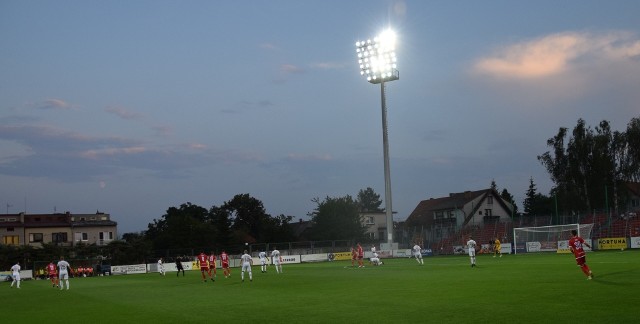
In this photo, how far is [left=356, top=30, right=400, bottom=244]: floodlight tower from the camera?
204 feet

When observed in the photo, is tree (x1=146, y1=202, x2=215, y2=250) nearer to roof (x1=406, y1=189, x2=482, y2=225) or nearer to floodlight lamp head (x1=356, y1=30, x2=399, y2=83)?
roof (x1=406, y1=189, x2=482, y2=225)

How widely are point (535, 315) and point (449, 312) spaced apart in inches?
93.4

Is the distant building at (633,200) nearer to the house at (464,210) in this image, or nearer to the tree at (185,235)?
the house at (464,210)

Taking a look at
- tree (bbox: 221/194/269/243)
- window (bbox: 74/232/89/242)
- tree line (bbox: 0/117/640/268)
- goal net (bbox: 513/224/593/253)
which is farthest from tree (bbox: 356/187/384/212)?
goal net (bbox: 513/224/593/253)

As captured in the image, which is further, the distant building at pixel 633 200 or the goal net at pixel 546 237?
the distant building at pixel 633 200

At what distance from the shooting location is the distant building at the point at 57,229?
99.7 m

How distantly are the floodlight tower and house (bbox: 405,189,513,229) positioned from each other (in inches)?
1569

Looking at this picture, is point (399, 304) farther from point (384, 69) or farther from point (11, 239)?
point (11, 239)

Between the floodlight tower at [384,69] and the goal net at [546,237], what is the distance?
1320 centimetres

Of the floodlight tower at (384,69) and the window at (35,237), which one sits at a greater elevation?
the floodlight tower at (384,69)

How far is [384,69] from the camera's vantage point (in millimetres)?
62656

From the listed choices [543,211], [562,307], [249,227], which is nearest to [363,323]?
[562,307]

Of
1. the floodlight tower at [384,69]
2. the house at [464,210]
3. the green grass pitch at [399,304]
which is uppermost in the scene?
the floodlight tower at [384,69]

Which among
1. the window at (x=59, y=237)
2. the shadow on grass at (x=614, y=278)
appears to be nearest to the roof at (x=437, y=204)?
the window at (x=59, y=237)
